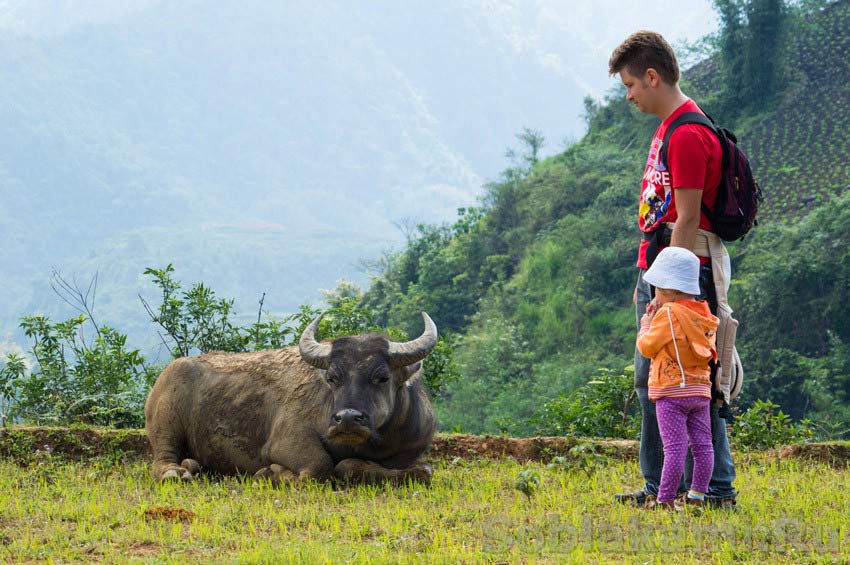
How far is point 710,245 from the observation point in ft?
17.0

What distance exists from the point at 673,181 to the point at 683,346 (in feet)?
2.74

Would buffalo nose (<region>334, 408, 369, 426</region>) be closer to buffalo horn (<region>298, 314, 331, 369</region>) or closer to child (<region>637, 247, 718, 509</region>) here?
buffalo horn (<region>298, 314, 331, 369</region>)

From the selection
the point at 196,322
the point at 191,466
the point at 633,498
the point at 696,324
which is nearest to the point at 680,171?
the point at 696,324

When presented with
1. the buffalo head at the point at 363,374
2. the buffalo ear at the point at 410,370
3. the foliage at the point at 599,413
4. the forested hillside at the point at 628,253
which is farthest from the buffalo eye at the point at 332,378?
the forested hillside at the point at 628,253

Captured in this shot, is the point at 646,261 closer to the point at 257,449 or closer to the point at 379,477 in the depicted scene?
the point at 379,477

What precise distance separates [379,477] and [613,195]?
42021mm

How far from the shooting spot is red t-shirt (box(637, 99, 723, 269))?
5012 mm

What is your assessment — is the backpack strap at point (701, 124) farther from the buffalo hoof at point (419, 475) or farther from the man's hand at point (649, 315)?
the buffalo hoof at point (419, 475)

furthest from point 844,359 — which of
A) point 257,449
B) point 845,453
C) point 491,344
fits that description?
point 257,449

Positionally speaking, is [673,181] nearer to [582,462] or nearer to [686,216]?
[686,216]

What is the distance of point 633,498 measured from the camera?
18.4 ft

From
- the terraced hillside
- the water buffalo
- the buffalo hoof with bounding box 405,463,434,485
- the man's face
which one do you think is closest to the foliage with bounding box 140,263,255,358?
the water buffalo

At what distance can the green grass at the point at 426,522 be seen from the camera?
4.38m

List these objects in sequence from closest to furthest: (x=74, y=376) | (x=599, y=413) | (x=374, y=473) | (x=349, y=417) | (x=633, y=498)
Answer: (x=633, y=498) < (x=349, y=417) < (x=374, y=473) < (x=599, y=413) < (x=74, y=376)
